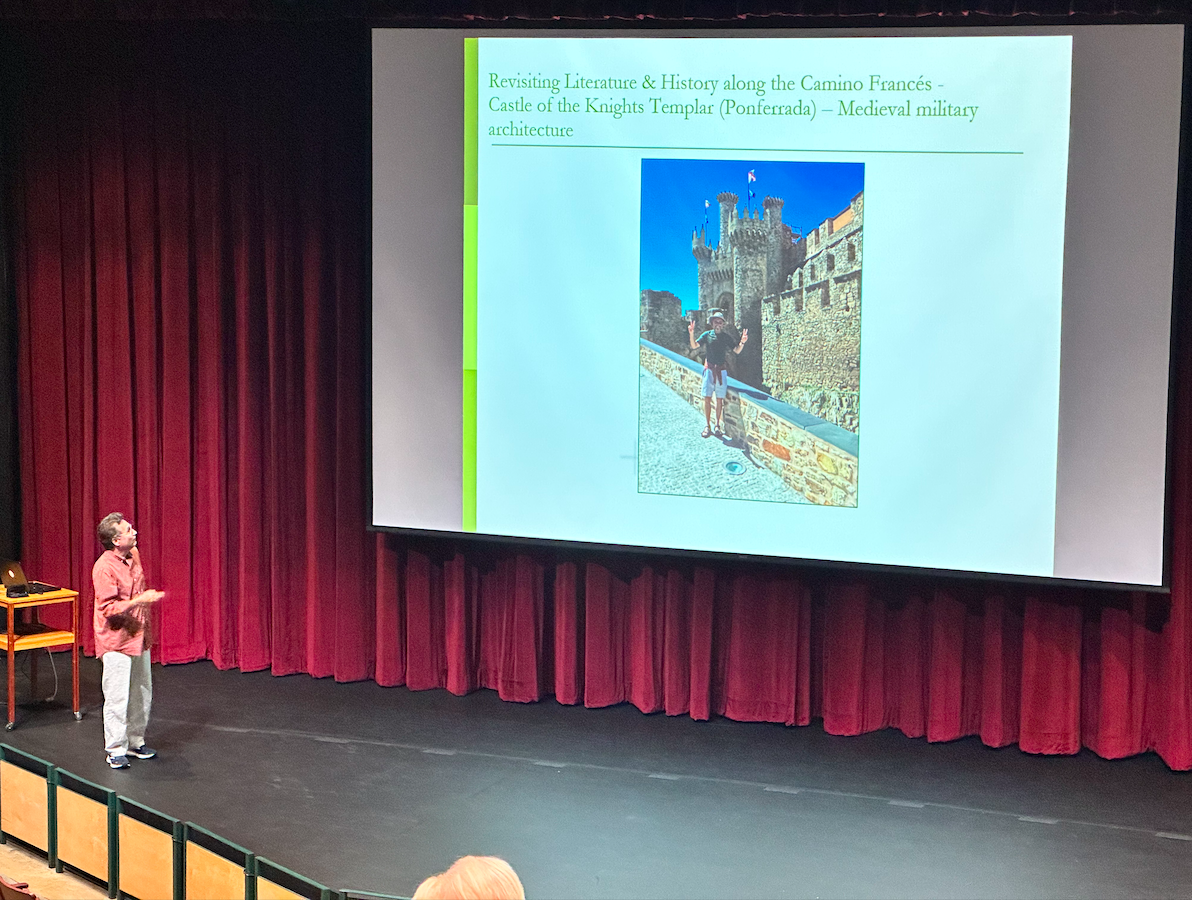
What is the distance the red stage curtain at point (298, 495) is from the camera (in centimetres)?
607

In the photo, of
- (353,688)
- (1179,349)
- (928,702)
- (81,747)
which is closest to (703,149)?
(1179,349)

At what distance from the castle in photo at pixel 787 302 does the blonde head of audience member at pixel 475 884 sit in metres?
3.94

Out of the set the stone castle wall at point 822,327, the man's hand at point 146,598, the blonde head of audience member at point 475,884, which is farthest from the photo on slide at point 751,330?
the blonde head of audience member at point 475,884

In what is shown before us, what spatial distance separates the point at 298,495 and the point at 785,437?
2547 millimetres

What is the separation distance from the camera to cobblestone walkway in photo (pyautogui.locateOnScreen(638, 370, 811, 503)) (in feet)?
19.4

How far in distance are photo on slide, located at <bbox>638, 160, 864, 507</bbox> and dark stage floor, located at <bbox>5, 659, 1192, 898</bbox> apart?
1.13 m

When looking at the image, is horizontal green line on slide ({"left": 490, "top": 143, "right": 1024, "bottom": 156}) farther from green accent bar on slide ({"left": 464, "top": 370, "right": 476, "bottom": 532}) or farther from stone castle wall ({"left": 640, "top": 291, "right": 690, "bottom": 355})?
green accent bar on slide ({"left": 464, "top": 370, "right": 476, "bottom": 532})

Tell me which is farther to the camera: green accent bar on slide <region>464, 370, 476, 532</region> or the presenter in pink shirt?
green accent bar on slide <region>464, 370, 476, 532</region>

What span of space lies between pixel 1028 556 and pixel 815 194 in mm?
1684

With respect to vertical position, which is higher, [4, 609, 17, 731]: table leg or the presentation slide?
the presentation slide

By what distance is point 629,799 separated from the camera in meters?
5.41

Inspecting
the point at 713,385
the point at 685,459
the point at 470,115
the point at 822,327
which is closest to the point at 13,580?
the point at 470,115

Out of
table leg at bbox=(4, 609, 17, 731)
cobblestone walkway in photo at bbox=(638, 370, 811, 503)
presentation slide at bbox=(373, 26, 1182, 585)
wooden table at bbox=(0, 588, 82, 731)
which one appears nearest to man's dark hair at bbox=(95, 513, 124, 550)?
wooden table at bbox=(0, 588, 82, 731)

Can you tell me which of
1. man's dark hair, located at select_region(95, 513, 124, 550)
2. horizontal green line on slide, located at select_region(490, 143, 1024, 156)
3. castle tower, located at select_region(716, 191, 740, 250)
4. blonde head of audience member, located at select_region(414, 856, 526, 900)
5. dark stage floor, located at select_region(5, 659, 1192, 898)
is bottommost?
dark stage floor, located at select_region(5, 659, 1192, 898)
